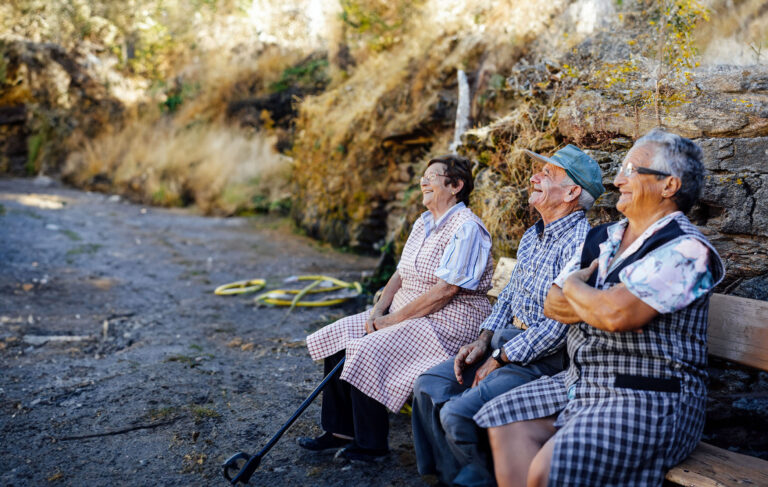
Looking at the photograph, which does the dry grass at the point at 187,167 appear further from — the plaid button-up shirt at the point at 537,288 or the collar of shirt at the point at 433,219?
the plaid button-up shirt at the point at 537,288

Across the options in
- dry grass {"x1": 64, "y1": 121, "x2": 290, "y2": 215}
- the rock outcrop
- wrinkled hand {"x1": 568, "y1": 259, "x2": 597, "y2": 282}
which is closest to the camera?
wrinkled hand {"x1": 568, "y1": 259, "x2": 597, "y2": 282}

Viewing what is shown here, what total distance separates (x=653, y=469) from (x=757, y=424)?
1274 mm

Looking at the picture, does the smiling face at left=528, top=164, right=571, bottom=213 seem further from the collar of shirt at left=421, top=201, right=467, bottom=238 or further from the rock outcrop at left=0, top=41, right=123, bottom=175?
the rock outcrop at left=0, top=41, right=123, bottom=175

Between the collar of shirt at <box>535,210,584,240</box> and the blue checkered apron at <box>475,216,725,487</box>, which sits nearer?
the blue checkered apron at <box>475,216,725,487</box>

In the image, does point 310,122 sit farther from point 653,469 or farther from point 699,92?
point 653,469

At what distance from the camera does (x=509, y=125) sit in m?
4.91

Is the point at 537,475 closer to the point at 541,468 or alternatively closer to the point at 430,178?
the point at 541,468

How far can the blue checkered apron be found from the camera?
1976mm

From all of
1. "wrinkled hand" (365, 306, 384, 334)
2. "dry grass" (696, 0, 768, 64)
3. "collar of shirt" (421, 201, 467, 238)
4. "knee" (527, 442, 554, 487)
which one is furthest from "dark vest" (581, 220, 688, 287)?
"dry grass" (696, 0, 768, 64)

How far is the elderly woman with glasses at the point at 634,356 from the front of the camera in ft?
6.45

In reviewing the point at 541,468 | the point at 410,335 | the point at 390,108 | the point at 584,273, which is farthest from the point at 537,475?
the point at 390,108

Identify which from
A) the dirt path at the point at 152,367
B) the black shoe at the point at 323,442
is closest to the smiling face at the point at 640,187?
the dirt path at the point at 152,367

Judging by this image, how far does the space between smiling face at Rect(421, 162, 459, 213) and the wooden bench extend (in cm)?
145

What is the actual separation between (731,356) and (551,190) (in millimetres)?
1049
